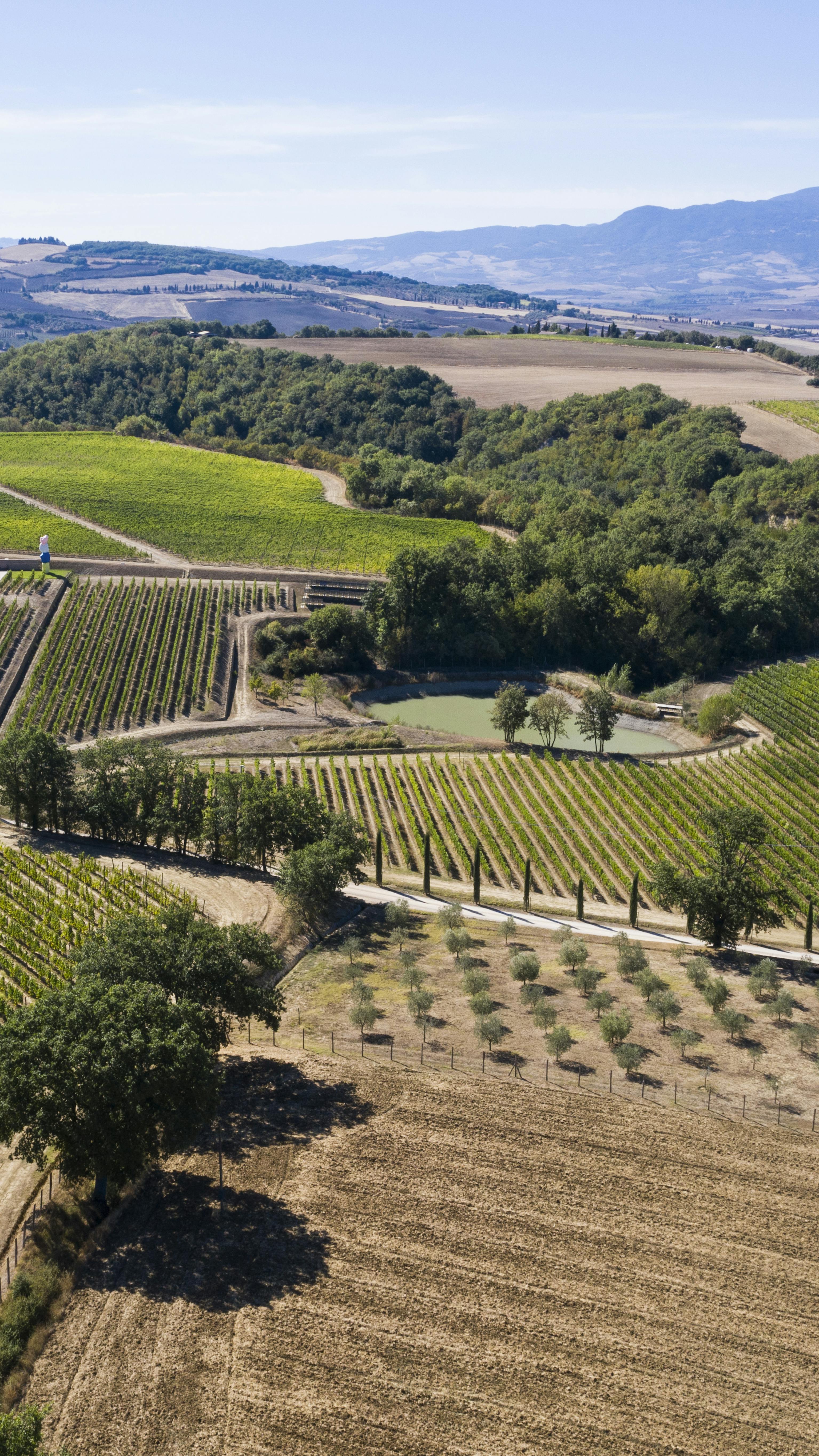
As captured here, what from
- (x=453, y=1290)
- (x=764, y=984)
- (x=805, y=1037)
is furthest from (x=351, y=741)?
(x=453, y=1290)

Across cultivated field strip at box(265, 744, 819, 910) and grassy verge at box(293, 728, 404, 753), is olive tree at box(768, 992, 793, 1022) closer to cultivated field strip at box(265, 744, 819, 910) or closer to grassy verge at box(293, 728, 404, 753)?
cultivated field strip at box(265, 744, 819, 910)

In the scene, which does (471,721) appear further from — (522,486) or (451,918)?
(522,486)

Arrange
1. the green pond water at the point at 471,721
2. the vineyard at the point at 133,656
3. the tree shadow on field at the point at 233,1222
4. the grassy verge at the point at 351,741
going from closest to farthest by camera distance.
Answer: the tree shadow on field at the point at 233,1222 < the grassy verge at the point at 351,741 < the vineyard at the point at 133,656 < the green pond water at the point at 471,721

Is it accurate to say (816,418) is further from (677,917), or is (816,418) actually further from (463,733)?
(677,917)

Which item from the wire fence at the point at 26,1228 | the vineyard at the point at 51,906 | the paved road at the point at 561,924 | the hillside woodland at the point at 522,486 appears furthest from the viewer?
the hillside woodland at the point at 522,486

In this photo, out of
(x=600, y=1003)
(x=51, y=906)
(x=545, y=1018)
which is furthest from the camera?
(x=51, y=906)

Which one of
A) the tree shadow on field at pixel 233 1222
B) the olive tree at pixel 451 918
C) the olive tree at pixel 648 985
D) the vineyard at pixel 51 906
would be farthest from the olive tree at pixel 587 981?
the vineyard at pixel 51 906

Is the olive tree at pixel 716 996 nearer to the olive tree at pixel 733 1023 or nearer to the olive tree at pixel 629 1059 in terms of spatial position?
the olive tree at pixel 733 1023
